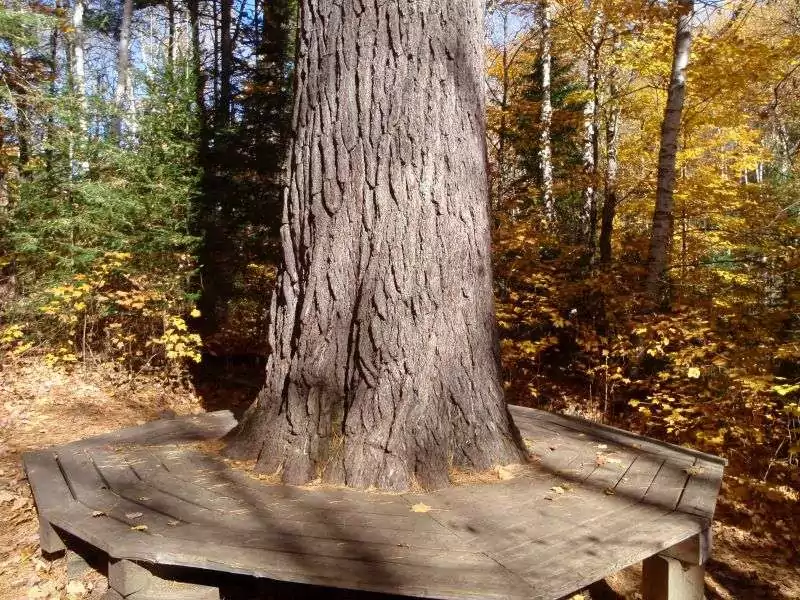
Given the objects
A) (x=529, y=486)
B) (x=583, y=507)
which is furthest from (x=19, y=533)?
(x=583, y=507)

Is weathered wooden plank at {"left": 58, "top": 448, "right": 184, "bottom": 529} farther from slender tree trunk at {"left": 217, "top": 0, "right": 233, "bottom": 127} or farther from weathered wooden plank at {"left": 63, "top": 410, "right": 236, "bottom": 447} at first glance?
slender tree trunk at {"left": 217, "top": 0, "right": 233, "bottom": 127}

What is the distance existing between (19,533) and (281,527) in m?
2.40

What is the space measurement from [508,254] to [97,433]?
6.36 metres

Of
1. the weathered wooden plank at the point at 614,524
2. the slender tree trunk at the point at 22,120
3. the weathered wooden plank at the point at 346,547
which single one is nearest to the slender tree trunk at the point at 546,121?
the weathered wooden plank at the point at 614,524

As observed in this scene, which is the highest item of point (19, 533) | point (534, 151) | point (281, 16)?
point (281, 16)

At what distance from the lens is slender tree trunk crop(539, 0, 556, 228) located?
34.8 ft

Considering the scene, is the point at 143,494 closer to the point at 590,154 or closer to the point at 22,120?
the point at 22,120

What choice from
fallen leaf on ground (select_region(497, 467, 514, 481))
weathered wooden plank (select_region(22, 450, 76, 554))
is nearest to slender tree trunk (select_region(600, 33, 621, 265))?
fallen leaf on ground (select_region(497, 467, 514, 481))

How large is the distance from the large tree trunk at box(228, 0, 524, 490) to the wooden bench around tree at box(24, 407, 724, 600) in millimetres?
278

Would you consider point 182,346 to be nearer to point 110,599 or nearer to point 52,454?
point 52,454

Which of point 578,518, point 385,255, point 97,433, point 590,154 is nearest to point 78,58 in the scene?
point 97,433

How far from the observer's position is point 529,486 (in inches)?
130

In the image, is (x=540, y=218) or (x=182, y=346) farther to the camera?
(x=540, y=218)

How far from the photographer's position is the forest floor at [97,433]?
3389mm
